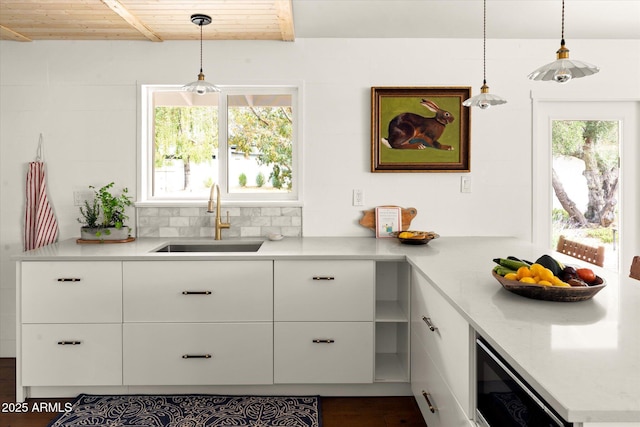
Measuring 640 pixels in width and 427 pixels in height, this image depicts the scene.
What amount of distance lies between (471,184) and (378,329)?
1.16 meters

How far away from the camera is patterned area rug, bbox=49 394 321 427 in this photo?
91.0 inches

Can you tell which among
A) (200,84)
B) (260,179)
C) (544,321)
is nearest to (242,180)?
(260,179)

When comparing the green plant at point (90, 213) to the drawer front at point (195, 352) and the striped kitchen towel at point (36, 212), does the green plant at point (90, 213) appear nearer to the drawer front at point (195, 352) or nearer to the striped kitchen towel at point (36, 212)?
the striped kitchen towel at point (36, 212)

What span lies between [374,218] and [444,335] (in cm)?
143

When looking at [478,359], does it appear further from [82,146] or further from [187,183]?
[82,146]

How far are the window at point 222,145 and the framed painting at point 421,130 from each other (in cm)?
62

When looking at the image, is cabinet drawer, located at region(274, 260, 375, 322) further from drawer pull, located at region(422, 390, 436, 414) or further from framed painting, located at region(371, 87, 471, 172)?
framed painting, located at region(371, 87, 471, 172)

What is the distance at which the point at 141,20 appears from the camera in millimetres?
2730

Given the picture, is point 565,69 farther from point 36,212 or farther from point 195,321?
point 36,212

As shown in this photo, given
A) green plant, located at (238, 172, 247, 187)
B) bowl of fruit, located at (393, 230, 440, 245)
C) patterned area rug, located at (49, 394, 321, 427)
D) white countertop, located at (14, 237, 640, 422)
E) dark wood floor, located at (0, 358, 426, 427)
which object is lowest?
dark wood floor, located at (0, 358, 426, 427)

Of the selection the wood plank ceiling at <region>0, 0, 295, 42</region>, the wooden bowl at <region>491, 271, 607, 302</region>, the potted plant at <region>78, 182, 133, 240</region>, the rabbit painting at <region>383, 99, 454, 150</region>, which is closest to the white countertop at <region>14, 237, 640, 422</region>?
the wooden bowl at <region>491, 271, 607, 302</region>

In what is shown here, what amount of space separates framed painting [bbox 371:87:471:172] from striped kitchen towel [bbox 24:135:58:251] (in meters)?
2.17

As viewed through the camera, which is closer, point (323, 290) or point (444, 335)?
point (444, 335)

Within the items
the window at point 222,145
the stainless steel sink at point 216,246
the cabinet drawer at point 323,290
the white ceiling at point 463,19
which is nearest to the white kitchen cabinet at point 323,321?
the cabinet drawer at point 323,290
